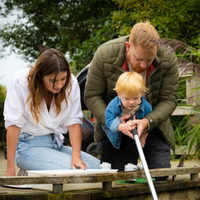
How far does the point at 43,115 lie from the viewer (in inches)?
91.3

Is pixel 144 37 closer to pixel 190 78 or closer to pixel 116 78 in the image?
pixel 116 78

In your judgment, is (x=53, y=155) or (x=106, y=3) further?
(x=106, y=3)

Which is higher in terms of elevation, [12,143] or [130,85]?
[130,85]

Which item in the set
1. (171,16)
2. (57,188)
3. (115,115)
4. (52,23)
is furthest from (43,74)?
(52,23)

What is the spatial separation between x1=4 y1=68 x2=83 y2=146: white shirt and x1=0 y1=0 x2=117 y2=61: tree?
7635mm

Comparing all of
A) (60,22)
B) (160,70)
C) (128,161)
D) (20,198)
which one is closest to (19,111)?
(20,198)

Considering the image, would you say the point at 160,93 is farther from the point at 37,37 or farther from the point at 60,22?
the point at 37,37

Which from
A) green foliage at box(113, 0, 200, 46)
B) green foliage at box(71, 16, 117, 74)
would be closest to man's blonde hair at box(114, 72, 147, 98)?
green foliage at box(113, 0, 200, 46)

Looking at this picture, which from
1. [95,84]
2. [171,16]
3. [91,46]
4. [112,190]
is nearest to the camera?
[112,190]

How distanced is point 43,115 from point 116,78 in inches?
24.3

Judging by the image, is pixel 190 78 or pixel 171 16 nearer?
pixel 190 78

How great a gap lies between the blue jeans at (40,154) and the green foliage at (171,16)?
3.72m

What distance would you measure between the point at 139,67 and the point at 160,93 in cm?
35

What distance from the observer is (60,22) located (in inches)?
458
